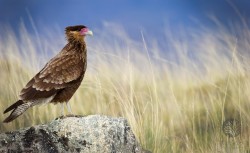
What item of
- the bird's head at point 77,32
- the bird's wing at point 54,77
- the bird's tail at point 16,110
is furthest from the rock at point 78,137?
the bird's head at point 77,32

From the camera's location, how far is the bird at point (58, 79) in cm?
487

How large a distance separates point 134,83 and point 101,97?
43cm

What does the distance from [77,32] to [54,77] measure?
44 centimetres

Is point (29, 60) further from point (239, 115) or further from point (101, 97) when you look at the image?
point (239, 115)

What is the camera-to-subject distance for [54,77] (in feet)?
16.3

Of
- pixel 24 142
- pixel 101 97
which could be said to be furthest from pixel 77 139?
pixel 101 97

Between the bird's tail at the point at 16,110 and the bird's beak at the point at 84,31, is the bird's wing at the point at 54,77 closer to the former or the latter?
the bird's tail at the point at 16,110

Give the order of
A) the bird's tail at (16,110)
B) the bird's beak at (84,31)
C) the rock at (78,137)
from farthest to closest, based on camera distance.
Answer: the bird's beak at (84,31) < the bird's tail at (16,110) < the rock at (78,137)

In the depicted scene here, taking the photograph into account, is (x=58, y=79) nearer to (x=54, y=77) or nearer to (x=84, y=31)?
(x=54, y=77)

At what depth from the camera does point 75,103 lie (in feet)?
21.9

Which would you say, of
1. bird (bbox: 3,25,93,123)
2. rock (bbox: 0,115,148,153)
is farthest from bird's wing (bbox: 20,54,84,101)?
rock (bbox: 0,115,148,153)

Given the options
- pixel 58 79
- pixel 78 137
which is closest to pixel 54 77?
pixel 58 79

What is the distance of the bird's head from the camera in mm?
5195

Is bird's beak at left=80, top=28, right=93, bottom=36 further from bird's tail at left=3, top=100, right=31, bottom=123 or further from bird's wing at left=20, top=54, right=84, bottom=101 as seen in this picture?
bird's tail at left=3, top=100, right=31, bottom=123
